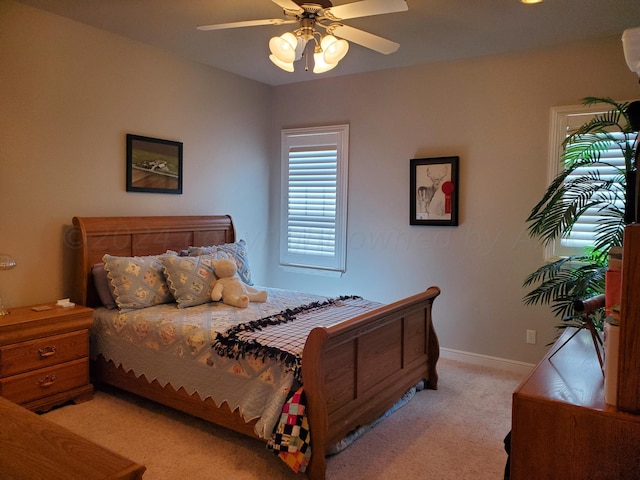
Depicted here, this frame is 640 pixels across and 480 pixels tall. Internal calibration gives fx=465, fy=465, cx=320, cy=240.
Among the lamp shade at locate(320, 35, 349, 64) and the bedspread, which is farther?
the lamp shade at locate(320, 35, 349, 64)

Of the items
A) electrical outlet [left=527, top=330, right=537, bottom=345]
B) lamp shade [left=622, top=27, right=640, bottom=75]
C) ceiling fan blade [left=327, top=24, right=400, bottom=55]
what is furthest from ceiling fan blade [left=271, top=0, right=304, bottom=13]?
electrical outlet [left=527, top=330, right=537, bottom=345]

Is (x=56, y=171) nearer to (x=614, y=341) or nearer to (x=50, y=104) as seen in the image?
(x=50, y=104)

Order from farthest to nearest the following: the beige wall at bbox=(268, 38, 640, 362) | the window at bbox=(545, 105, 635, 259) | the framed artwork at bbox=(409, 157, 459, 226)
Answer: the framed artwork at bbox=(409, 157, 459, 226), the beige wall at bbox=(268, 38, 640, 362), the window at bbox=(545, 105, 635, 259)

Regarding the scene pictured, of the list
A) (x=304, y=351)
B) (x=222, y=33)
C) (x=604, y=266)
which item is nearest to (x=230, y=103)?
(x=222, y=33)

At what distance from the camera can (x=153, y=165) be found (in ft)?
13.7

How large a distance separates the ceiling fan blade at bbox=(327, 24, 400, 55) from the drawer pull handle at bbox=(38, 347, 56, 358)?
2.72 m

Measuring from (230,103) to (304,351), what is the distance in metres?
3.33

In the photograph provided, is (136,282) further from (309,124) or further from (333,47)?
(309,124)

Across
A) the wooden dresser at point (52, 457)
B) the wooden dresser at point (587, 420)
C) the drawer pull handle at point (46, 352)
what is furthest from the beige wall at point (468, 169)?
the wooden dresser at point (52, 457)

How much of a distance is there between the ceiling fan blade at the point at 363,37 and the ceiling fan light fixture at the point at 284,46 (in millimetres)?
247

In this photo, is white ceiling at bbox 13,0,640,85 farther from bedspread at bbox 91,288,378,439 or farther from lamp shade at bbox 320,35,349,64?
bedspread at bbox 91,288,378,439

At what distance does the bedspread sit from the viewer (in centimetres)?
254

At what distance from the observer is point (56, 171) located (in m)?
3.52

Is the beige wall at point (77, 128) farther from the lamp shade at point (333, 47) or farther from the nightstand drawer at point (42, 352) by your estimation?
the lamp shade at point (333, 47)
